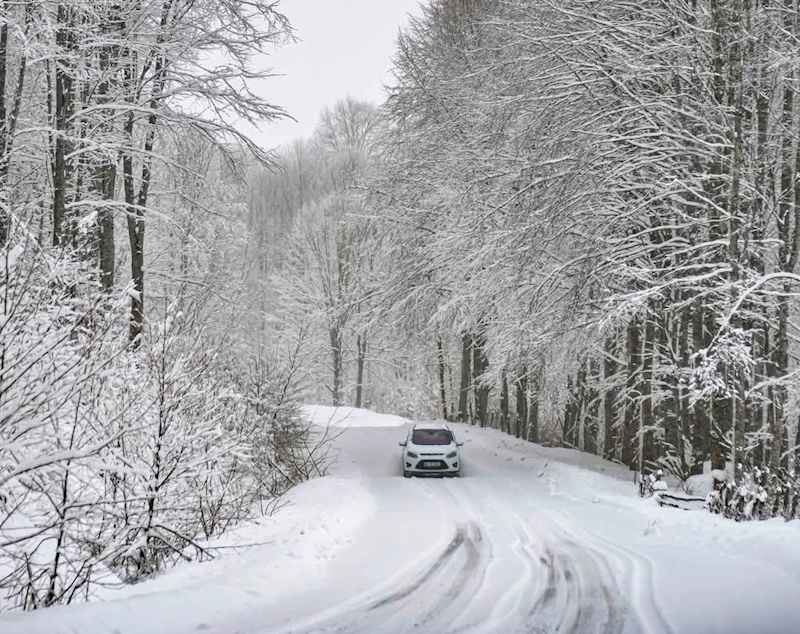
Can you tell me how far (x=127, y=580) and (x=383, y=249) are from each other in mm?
18929

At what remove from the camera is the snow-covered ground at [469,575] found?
566cm

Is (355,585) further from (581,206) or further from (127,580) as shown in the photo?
(581,206)

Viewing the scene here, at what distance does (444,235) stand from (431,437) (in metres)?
6.08

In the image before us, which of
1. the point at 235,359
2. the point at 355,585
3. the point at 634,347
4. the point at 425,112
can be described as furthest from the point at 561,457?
the point at 355,585

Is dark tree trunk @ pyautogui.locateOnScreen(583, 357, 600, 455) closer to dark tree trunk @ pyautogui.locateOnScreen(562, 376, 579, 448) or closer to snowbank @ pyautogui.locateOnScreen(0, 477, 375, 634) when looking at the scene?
dark tree trunk @ pyautogui.locateOnScreen(562, 376, 579, 448)

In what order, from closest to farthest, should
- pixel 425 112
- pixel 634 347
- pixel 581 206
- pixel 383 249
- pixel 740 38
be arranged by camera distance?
pixel 740 38 < pixel 581 206 < pixel 634 347 < pixel 425 112 < pixel 383 249

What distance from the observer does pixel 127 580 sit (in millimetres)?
7004

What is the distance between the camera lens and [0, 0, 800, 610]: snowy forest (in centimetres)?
682

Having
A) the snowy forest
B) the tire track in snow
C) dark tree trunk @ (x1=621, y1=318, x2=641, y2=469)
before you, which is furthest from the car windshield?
the tire track in snow

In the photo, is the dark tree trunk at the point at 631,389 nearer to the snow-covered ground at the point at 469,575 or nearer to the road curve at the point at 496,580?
the snow-covered ground at the point at 469,575

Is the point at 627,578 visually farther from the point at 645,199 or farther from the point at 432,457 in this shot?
the point at 432,457

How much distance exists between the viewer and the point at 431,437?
18547 millimetres

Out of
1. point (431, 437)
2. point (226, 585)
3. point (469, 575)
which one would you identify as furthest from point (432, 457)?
point (226, 585)

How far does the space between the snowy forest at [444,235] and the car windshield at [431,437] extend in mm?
2982
